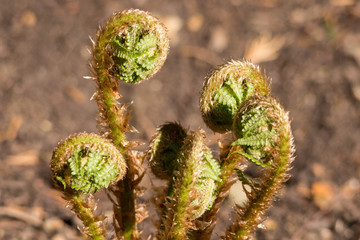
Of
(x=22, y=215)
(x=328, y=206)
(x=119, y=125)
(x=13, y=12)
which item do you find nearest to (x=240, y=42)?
(x=328, y=206)

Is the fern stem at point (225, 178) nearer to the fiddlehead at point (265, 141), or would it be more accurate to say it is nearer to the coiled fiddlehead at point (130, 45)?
the fiddlehead at point (265, 141)

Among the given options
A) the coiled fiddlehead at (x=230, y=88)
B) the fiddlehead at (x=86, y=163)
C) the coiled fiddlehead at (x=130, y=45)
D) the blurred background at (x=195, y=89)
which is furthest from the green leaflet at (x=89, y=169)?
the blurred background at (x=195, y=89)

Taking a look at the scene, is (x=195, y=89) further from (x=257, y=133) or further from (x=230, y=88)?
(x=257, y=133)

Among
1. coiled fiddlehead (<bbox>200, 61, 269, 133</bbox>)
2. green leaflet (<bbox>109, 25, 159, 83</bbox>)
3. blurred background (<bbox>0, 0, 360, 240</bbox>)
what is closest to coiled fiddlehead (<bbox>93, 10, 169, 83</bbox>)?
green leaflet (<bbox>109, 25, 159, 83</bbox>)

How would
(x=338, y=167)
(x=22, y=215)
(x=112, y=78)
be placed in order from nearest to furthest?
(x=112, y=78)
(x=22, y=215)
(x=338, y=167)

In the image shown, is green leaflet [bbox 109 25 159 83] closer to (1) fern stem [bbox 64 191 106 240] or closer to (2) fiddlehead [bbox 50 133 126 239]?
(2) fiddlehead [bbox 50 133 126 239]

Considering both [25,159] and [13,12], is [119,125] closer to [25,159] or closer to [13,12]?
[25,159]
